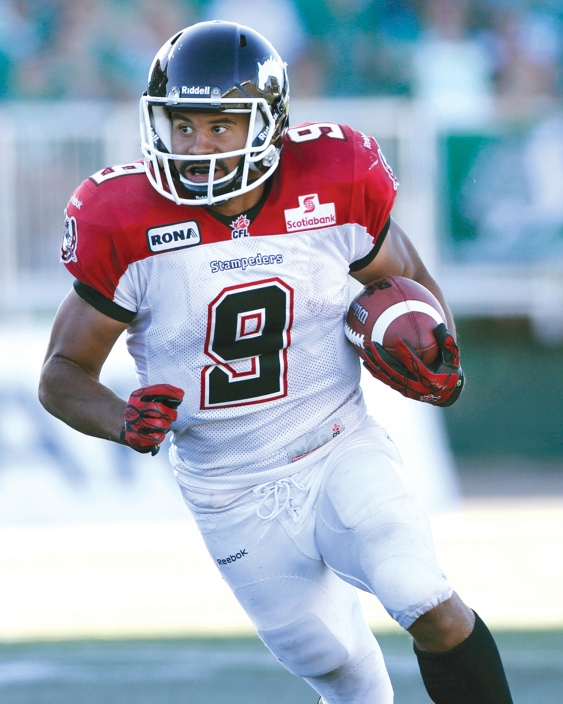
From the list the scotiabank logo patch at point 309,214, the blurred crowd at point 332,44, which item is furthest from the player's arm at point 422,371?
the blurred crowd at point 332,44

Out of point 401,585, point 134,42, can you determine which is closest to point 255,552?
point 401,585

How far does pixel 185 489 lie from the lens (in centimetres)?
306

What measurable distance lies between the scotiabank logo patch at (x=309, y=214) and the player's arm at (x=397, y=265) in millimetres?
203

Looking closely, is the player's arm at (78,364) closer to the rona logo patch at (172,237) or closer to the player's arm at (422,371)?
the rona logo patch at (172,237)

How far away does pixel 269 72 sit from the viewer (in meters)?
2.84

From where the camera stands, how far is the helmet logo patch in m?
2.81

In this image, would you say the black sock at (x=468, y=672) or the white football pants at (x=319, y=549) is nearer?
the black sock at (x=468, y=672)

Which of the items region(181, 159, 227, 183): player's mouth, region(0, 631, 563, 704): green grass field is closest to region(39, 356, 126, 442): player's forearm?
region(181, 159, 227, 183): player's mouth

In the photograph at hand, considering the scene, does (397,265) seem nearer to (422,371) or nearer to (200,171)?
(422,371)

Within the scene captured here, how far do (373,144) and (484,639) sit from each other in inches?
47.9

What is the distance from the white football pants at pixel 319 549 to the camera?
270 centimetres

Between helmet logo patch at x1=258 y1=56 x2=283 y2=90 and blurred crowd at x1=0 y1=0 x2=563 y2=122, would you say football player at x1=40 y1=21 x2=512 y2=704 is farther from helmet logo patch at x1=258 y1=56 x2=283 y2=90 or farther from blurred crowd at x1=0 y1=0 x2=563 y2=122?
blurred crowd at x1=0 y1=0 x2=563 y2=122

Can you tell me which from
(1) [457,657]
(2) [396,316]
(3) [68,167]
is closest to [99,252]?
(2) [396,316]

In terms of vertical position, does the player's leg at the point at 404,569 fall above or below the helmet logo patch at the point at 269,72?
below
